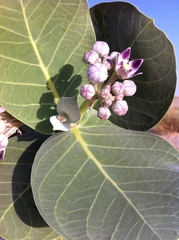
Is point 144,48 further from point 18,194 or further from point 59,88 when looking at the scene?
point 18,194

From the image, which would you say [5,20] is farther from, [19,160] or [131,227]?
[131,227]

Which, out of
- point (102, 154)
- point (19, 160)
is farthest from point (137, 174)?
point (19, 160)

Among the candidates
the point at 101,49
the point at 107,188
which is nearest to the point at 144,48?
the point at 101,49

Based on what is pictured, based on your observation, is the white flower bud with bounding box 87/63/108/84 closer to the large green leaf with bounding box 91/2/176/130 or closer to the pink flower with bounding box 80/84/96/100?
the pink flower with bounding box 80/84/96/100

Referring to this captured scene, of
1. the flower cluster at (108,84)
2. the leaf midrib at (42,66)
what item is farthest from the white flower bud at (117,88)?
the leaf midrib at (42,66)

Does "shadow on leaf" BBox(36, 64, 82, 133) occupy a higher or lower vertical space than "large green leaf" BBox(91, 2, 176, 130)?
lower

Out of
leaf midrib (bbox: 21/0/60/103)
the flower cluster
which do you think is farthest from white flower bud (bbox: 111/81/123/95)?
leaf midrib (bbox: 21/0/60/103)
